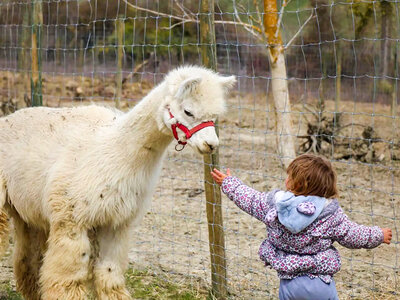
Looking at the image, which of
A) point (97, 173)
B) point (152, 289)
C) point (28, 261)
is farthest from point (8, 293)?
point (97, 173)

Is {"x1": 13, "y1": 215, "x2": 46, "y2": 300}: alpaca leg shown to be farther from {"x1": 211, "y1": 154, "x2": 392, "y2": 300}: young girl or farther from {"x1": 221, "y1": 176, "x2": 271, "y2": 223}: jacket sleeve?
{"x1": 211, "y1": 154, "x2": 392, "y2": 300}: young girl

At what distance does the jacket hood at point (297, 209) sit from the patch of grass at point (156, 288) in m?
1.94

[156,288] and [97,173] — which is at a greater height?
[97,173]

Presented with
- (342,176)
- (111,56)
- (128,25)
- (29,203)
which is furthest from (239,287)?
(128,25)

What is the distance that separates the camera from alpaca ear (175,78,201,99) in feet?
10.7

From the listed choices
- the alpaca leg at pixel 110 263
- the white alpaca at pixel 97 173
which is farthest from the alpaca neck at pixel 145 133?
the alpaca leg at pixel 110 263

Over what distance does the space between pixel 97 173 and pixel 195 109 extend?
2.63 ft

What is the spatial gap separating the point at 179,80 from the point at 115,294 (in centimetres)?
153

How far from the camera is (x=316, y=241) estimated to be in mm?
2844

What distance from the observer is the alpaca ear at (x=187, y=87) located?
10.7 feet

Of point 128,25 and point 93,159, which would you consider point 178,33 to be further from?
point 93,159

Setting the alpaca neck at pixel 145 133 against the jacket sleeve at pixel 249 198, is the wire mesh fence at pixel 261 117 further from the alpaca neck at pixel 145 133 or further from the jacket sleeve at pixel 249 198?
the jacket sleeve at pixel 249 198

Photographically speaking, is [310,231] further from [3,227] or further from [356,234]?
[3,227]

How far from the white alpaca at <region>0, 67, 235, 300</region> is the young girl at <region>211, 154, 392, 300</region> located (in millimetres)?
590
